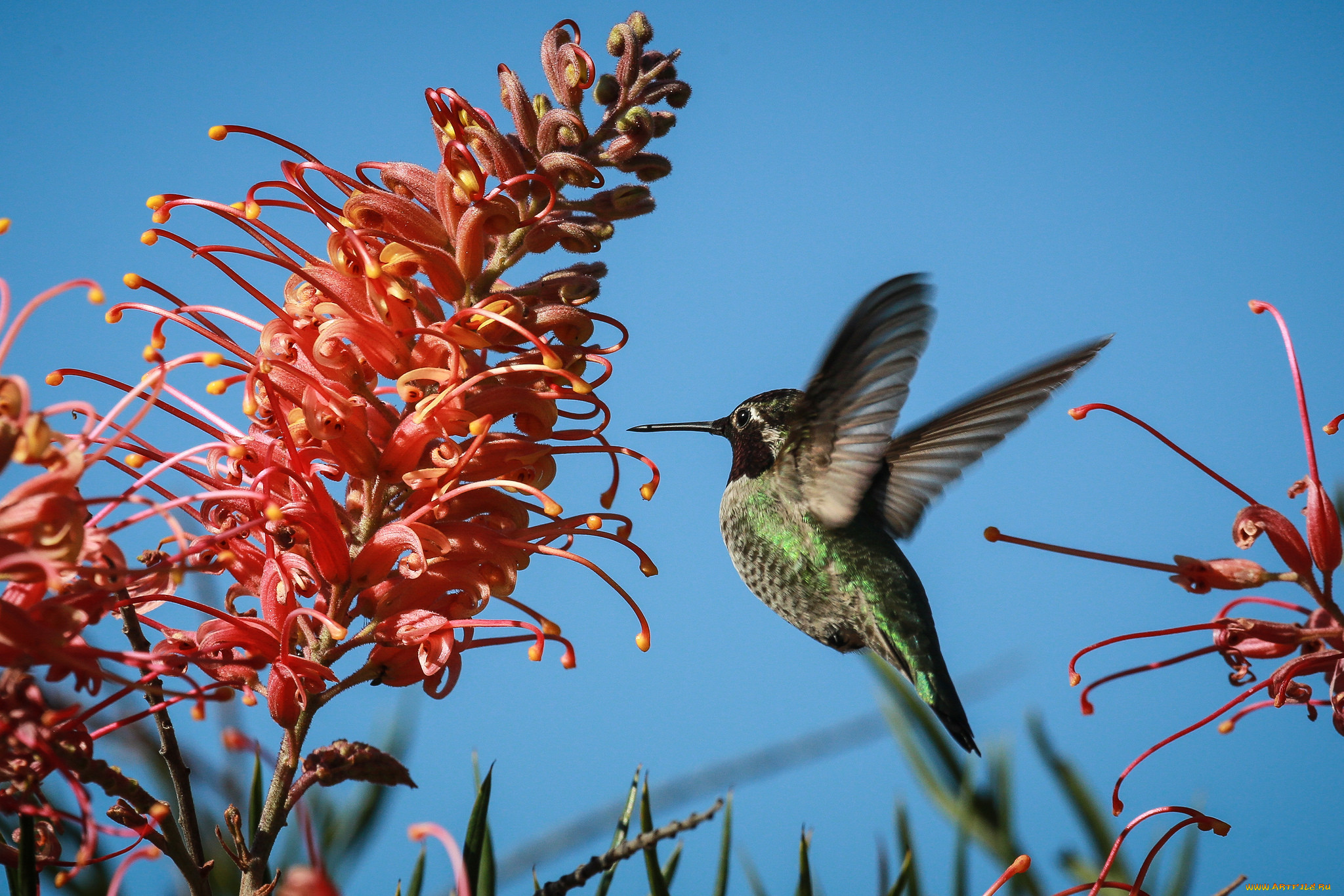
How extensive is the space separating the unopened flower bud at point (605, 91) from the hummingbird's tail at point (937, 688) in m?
1.17

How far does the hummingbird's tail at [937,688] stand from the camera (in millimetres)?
2072

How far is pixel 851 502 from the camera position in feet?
6.79

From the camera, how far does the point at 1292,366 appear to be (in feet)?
4.46

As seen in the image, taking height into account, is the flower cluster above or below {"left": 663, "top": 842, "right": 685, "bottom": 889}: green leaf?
above

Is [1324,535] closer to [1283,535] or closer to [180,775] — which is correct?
[1283,535]

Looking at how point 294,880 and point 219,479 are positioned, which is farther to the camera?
point 219,479

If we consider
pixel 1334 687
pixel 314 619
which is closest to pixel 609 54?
pixel 314 619

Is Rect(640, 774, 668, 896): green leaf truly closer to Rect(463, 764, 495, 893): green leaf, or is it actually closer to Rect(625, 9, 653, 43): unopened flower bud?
Rect(463, 764, 495, 893): green leaf

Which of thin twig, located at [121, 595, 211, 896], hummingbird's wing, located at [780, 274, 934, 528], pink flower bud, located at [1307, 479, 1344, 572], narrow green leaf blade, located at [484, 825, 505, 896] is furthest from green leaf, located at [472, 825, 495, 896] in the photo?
pink flower bud, located at [1307, 479, 1344, 572]

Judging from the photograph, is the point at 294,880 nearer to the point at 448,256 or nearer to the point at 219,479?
the point at 219,479

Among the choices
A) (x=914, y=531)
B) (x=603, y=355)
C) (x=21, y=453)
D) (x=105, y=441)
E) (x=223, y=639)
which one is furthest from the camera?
(x=914, y=531)

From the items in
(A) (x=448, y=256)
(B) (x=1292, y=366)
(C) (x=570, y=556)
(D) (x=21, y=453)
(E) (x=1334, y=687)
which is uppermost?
(A) (x=448, y=256)

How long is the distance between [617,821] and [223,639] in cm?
58

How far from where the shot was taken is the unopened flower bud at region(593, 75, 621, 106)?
5.25ft
